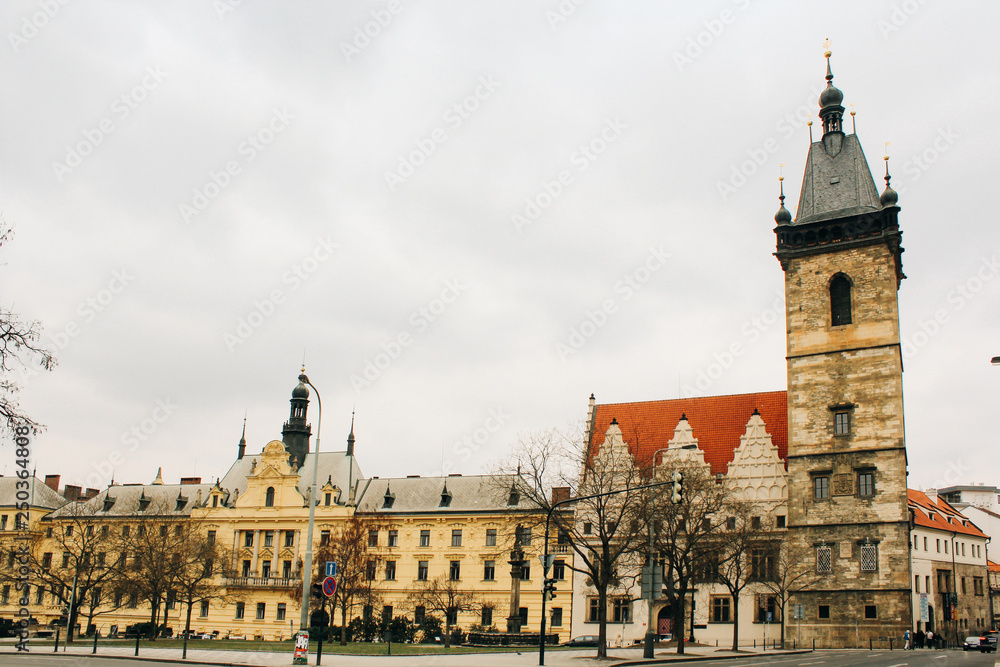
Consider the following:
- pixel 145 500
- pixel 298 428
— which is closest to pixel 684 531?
pixel 298 428

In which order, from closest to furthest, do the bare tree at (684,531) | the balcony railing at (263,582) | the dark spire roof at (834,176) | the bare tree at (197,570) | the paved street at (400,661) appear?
the paved street at (400,661) → the bare tree at (684,531) → the bare tree at (197,570) → the dark spire roof at (834,176) → the balcony railing at (263,582)

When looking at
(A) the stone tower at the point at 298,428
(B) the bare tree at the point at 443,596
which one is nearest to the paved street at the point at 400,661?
(B) the bare tree at the point at 443,596

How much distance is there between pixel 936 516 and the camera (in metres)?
70.0

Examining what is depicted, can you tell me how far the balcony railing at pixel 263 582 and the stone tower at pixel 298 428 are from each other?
1214 cm

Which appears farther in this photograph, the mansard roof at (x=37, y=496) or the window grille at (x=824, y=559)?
the mansard roof at (x=37, y=496)

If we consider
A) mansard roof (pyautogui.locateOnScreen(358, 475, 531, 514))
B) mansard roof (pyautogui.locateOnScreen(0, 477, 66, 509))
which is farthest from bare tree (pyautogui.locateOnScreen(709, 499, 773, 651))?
mansard roof (pyautogui.locateOnScreen(0, 477, 66, 509))

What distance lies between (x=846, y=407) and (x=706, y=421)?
38.9ft

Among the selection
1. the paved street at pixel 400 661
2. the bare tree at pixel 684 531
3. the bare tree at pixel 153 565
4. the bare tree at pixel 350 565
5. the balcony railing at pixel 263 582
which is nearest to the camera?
the paved street at pixel 400 661

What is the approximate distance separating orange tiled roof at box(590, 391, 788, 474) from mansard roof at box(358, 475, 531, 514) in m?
10.6

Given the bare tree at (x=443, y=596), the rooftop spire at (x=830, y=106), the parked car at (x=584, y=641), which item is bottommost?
the parked car at (x=584, y=641)

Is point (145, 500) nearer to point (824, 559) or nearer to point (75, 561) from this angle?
point (75, 561)

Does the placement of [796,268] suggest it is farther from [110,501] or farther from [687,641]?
[110,501]

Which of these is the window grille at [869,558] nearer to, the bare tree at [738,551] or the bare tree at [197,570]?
the bare tree at [738,551]

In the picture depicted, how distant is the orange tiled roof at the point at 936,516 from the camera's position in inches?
2539
